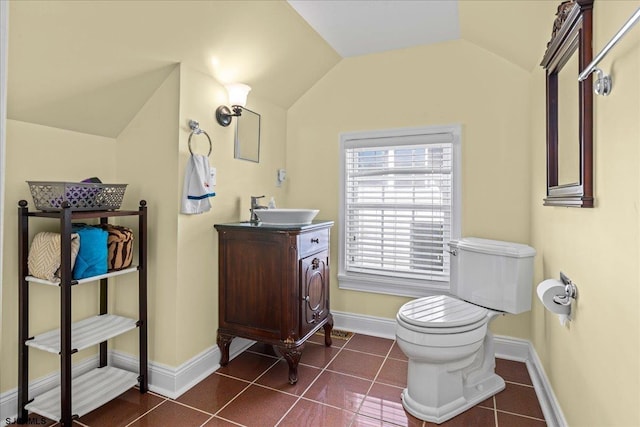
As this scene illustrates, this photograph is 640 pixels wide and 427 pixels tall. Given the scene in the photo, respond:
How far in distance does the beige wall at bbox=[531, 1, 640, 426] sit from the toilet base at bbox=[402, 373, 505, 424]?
1.46 ft

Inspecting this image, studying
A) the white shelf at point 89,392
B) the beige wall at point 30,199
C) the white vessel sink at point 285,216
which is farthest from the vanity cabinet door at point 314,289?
the beige wall at point 30,199

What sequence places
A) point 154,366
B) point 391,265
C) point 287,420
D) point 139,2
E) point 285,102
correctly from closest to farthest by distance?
point 139,2 < point 287,420 < point 154,366 < point 391,265 < point 285,102

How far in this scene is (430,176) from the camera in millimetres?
2754

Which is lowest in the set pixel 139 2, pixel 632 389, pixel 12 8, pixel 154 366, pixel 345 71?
pixel 154 366

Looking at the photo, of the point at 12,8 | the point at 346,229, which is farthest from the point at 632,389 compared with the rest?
the point at 12,8

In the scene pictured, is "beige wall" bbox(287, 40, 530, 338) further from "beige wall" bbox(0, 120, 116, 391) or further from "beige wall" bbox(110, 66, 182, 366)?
"beige wall" bbox(0, 120, 116, 391)

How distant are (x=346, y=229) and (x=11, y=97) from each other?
90.1 inches

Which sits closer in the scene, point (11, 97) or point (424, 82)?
point (11, 97)

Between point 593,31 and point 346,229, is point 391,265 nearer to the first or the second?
point 346,229

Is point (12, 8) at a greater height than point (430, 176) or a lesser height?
greater

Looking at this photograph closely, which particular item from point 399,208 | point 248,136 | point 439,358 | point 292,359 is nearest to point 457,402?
point 439,358

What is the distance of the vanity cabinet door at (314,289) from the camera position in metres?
2.30

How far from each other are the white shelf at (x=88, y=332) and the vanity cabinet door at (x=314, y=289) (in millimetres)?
1009

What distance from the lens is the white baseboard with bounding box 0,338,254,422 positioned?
180cm
